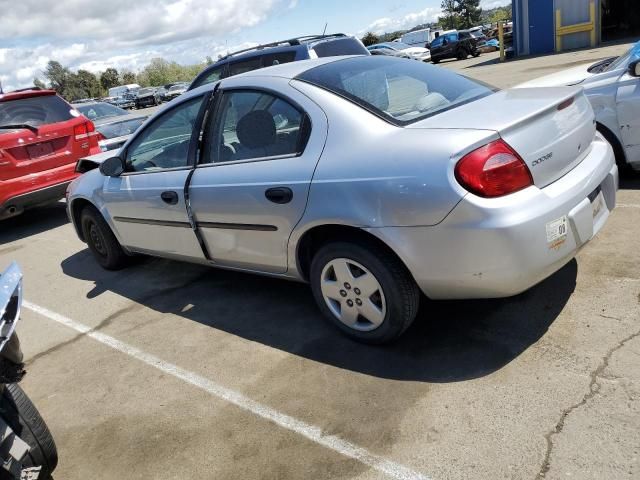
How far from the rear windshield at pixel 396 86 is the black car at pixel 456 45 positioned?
2881 cm

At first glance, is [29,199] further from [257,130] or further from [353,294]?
[353,294]

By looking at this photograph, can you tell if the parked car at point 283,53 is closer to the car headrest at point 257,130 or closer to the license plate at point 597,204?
the car headrest at point 257,130

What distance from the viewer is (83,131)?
7.74 metres

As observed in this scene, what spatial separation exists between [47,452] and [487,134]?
2.53 metres

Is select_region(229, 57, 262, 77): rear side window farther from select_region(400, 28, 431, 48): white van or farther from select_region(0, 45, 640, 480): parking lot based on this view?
select_region(400, 28, 431, 48): white van

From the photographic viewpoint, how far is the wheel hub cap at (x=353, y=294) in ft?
10.1

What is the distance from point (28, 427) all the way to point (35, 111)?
6.20 m

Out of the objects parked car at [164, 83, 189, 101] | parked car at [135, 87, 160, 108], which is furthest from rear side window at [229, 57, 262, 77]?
parked car at [135, 87, 160, 108]

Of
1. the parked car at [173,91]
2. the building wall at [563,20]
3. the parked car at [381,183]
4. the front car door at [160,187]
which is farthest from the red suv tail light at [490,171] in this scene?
the parked car at [173,91]

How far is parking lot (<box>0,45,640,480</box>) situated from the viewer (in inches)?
94.9

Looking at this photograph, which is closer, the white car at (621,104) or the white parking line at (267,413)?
the white parking line at (267,413)

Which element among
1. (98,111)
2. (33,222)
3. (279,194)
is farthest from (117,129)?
(279,194)

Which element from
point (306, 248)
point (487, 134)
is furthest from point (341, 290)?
point (487, 134)

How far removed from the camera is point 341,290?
321 centimetres
